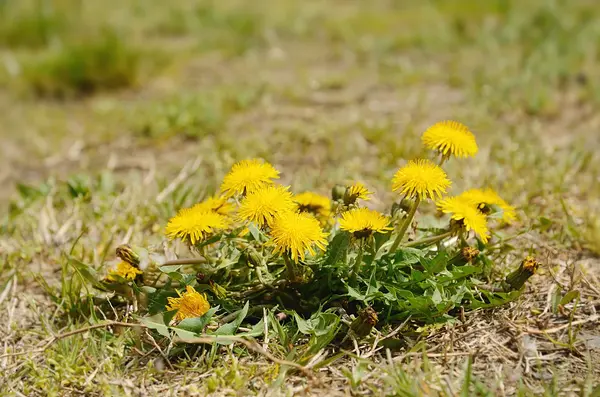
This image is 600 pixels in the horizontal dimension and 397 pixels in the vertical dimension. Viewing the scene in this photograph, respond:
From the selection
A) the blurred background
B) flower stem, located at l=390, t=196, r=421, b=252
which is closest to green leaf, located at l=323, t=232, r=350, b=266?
flower stem, located at l=390, t=196, r=421, b=252

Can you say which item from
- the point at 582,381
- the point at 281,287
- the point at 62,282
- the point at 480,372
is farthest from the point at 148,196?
the point at 582,381

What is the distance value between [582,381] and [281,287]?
844mm

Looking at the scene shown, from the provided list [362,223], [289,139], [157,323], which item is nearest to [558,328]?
[362,223]

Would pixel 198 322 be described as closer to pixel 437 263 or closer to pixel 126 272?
pixel 126 272

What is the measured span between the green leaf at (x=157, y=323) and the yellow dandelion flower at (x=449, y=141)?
91cm

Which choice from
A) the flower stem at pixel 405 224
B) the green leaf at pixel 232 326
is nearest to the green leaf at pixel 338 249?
the flower stem at pixel 405 224

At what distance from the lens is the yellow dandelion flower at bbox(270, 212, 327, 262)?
176 centimetres

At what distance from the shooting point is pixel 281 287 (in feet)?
6.48

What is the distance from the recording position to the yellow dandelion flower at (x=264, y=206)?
5.93 ft

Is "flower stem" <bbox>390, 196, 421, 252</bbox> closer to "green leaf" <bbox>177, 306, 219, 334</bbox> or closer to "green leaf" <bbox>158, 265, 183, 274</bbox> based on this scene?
"green leaf" <bbox>177, 306, 219, 334</bbox>

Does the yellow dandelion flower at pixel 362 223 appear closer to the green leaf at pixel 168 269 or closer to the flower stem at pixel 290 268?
the flower stem at pixel 290 268

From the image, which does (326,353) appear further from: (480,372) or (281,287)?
(480,372)

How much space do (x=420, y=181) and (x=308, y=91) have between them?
2.74 m

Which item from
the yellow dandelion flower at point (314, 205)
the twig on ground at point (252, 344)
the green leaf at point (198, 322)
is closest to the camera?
the twig on ground at point (252, 344)
